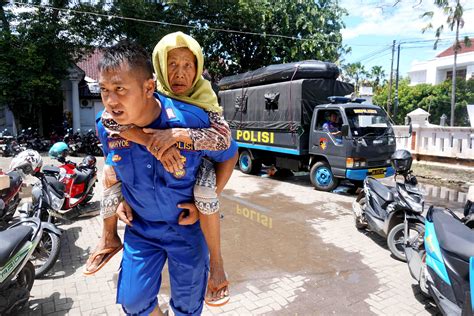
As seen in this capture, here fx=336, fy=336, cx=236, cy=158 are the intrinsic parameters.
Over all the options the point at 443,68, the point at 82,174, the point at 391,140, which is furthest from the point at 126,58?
the point at 443,68

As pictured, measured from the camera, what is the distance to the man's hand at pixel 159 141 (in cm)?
145

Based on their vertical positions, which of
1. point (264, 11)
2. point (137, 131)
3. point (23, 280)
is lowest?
point (23, 280)

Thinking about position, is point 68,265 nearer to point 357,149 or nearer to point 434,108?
point 357,149

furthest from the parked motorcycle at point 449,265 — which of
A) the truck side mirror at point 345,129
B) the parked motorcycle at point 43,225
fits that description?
the truck side mirror at point 345,129

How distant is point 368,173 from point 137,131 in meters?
6.29

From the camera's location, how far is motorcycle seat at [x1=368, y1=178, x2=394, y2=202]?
13.5ft

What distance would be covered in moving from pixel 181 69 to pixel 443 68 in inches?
1604

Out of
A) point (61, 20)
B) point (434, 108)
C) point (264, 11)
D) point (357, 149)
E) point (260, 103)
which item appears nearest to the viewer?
point (357, 149)

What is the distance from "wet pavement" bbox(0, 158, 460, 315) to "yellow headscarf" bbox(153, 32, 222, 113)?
193cm

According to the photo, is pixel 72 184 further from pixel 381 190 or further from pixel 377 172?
pixel 377 172

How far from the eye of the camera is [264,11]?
46.9 feet

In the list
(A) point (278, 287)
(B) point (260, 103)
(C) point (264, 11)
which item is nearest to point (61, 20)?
(C) point (264, 11)

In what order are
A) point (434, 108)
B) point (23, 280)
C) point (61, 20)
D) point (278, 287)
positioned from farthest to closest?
point (434, 108) < point (61, 20) < point (278, 287) < point (23, 280)

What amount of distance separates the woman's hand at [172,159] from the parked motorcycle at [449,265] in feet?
6.19
